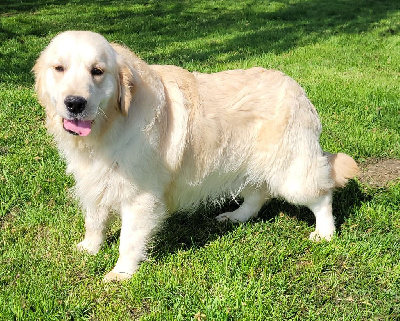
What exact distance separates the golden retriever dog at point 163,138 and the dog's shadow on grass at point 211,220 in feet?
0.84

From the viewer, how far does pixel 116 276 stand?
306cm

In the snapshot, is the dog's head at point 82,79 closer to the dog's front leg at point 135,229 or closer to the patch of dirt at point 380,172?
the dog's front leg at point 135,229

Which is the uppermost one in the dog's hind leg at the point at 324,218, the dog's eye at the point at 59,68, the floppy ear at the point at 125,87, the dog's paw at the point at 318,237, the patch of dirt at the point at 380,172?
the dog's eye at the point at 59,68

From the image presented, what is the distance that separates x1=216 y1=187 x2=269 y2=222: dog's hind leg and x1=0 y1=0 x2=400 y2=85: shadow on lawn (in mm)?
4233

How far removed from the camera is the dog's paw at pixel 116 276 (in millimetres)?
3051

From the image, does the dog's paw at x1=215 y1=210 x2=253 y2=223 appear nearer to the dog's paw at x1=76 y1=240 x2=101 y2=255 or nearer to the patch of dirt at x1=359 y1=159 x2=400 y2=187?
the dog's paw at x1=76 y1=240 x2=101 y2=255

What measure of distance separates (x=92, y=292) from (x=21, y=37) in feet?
25.0

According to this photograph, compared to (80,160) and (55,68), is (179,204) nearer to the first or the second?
(80,160)

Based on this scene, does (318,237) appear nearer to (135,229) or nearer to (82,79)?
(135,229)

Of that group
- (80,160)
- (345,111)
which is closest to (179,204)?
(80,160)

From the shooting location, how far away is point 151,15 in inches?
463

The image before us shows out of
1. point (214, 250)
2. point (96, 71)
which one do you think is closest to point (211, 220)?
point (214, 250)

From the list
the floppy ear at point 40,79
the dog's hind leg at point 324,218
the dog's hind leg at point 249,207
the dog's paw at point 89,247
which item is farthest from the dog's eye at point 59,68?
the dog's hind leg at point 324,218

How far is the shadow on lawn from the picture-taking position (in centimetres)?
877
